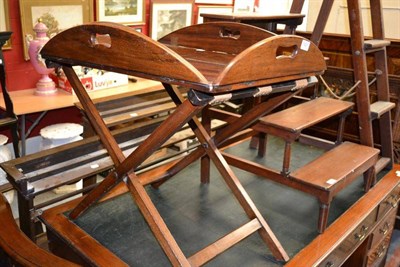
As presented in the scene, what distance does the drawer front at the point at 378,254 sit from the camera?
1768 millimetres

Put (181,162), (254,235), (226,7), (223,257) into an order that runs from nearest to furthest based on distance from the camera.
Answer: (223,257) < (254,235) < (181,162) < (226,7)

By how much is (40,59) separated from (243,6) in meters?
2.54

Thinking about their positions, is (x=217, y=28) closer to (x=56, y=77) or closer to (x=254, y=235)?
(x=254, y=235)

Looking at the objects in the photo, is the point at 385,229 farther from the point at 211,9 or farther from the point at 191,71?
the point at 211,9

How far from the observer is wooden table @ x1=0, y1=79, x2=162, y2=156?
2359 millimetres

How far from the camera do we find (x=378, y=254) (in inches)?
73.1

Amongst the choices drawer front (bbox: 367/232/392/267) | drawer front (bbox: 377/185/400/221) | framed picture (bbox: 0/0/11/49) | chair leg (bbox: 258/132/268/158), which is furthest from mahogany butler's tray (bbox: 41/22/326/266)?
framed picture (bbox: 0/0/11/49)

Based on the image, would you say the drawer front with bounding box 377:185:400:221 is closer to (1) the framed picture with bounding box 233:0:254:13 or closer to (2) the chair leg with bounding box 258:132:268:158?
(2) the chair leg with bounding box 258:132:268:158

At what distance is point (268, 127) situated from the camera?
1445 mm

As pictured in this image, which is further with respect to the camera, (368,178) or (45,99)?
(45,99)

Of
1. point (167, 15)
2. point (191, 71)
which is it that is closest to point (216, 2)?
point (167, 15)

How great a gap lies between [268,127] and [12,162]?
88 cm

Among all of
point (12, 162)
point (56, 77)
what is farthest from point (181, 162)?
point (56, 77)

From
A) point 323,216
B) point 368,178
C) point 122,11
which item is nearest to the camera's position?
point 323,216
